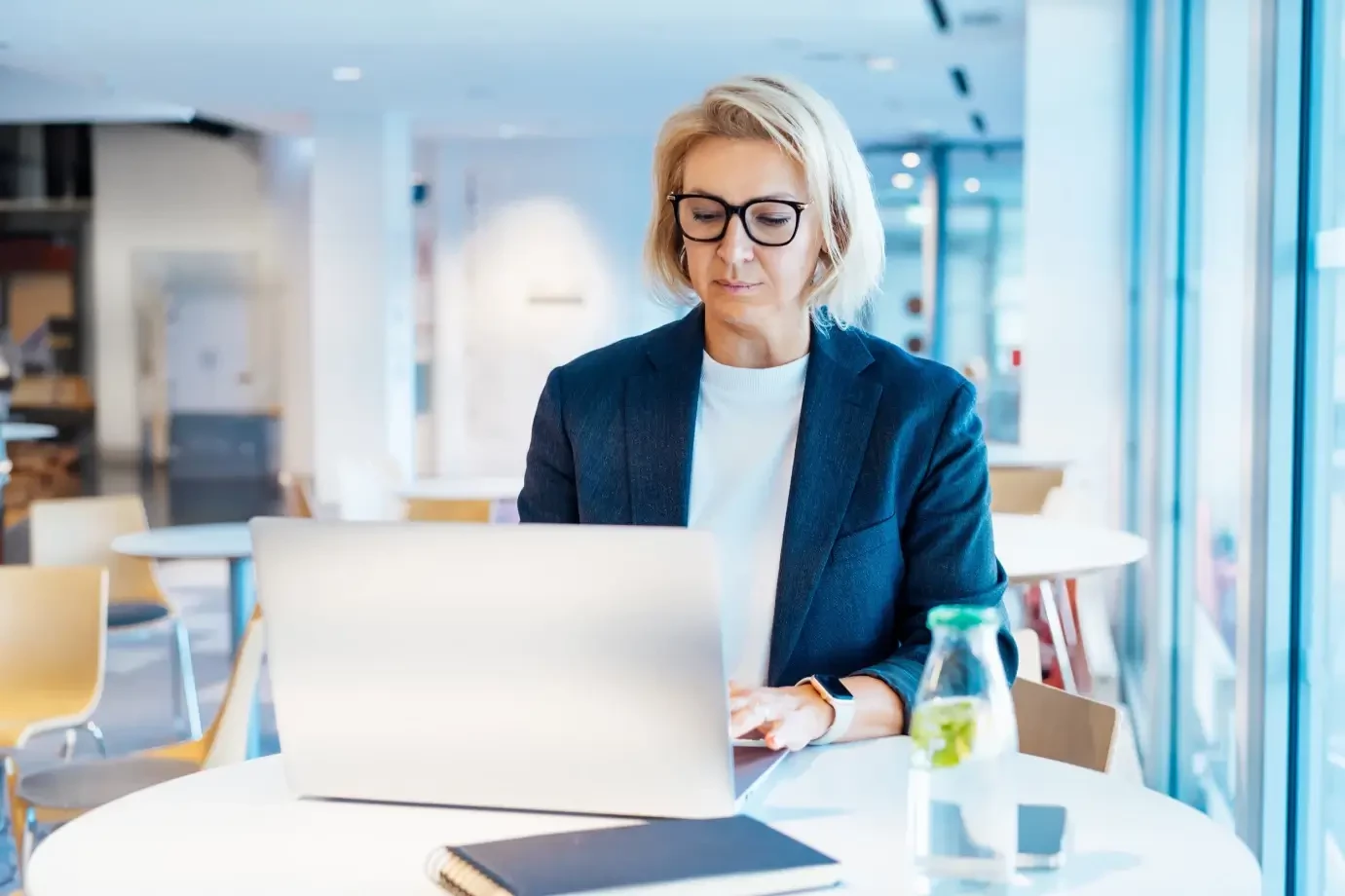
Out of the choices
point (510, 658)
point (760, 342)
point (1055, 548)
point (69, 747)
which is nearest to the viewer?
point (510, 658)

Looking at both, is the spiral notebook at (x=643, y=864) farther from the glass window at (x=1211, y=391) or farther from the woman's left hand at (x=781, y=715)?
the glass window at (x=1211, y=391)

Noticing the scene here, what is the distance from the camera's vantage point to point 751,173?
1.83 metres

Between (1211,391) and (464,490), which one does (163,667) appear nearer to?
(464,490)

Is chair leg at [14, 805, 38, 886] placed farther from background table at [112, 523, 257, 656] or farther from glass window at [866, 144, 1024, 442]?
glass window at [866, 144, 1024, 442]

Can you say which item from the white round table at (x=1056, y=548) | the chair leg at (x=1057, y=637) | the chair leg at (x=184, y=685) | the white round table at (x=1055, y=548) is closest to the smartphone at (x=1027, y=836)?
the white round table at (x=1055, y=548)

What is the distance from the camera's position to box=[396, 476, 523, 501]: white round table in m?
5.97

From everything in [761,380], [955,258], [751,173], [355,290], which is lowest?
[761,380]

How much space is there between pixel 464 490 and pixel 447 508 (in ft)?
0.89

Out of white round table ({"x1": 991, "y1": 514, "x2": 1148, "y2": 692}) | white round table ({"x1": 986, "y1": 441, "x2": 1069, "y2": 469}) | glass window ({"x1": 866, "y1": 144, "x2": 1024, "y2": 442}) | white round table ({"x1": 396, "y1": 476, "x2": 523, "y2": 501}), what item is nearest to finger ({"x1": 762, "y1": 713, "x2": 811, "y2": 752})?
white round table ({"x1": 991, "y1": 514, "x2": 1148, "y2": 692})

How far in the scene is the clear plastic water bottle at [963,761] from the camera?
1.20m

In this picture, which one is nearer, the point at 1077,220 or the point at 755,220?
the point at 755,220

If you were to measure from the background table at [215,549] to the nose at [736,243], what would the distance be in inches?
114

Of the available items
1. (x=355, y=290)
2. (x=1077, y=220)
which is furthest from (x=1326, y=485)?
(x=355, y=290)

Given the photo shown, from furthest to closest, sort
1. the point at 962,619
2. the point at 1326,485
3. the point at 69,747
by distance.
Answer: the point at 69,747
the point at 1326,485
the point at 962,619
